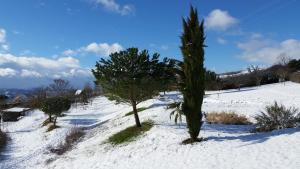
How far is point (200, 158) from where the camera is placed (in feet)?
49.6

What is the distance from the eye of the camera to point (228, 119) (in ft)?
88.5

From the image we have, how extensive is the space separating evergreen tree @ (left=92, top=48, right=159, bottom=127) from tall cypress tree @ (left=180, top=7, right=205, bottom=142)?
6891 millimetres

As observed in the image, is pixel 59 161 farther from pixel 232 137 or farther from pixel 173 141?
pixel 232 137

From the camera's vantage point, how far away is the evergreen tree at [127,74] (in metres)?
24.8

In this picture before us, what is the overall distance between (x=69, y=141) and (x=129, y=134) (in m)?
6.23

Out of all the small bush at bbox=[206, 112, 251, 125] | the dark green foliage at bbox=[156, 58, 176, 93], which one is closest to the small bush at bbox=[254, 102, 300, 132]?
the small bush at bbox=[206, 112, 251, 125]

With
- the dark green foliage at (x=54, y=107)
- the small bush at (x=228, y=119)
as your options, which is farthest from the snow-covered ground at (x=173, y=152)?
the dark green foliage at (x=54, y=107)

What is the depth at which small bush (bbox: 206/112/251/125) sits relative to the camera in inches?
1049

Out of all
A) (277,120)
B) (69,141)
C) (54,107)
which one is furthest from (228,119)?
(54,107)

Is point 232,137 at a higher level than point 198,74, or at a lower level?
lower

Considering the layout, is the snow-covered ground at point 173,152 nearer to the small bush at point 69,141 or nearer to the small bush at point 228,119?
the small bush at point 69,141

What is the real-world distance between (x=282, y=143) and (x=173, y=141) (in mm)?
6245

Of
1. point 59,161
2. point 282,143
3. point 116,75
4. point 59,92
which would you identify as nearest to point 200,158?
point 282,143

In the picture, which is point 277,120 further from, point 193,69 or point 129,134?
point 129,134
